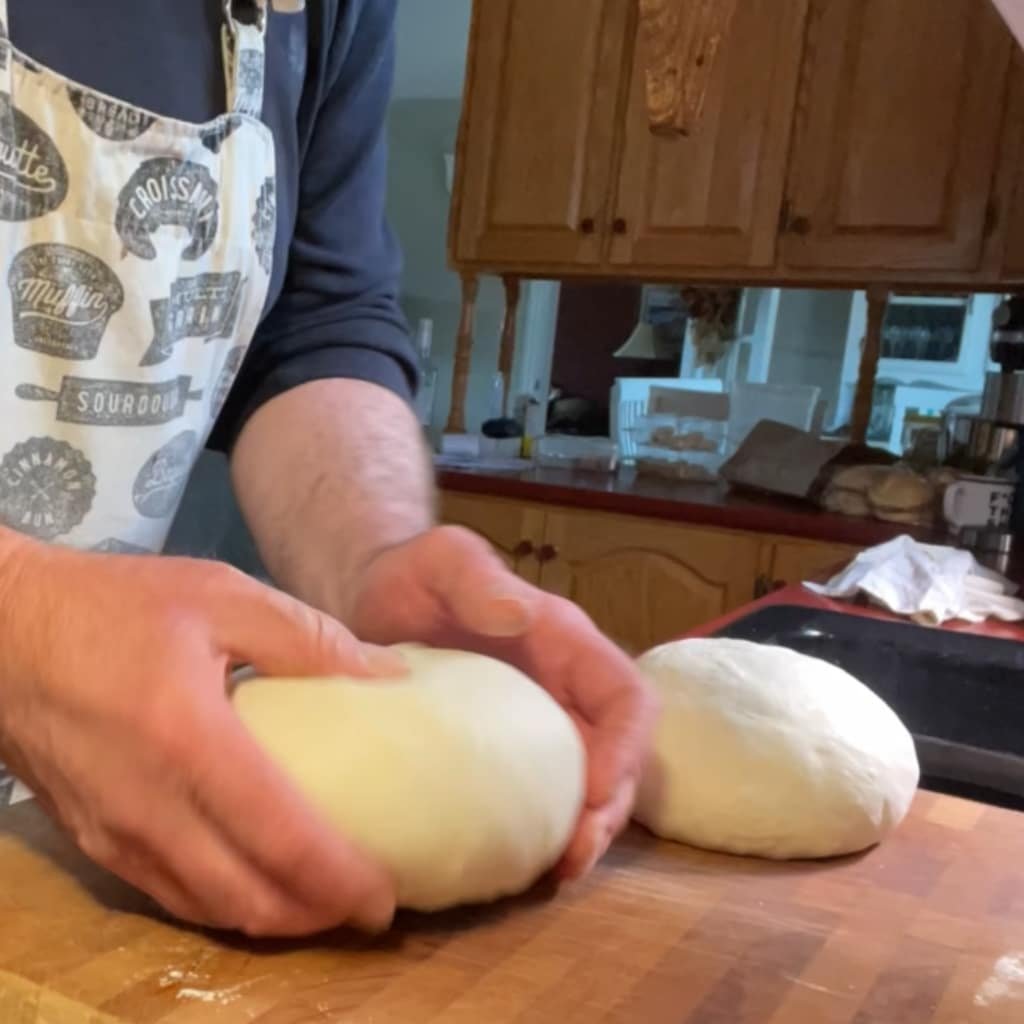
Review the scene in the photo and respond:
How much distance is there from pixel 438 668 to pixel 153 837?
0.16m

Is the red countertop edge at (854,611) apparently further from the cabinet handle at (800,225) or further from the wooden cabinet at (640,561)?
the cabinet handle at (800,225)

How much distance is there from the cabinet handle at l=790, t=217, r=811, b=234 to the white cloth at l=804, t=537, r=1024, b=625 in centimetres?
105

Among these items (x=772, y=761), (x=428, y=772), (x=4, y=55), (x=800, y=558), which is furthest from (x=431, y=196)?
(x=428, y=772)

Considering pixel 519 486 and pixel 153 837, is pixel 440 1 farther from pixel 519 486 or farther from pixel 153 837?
pixel 153 837

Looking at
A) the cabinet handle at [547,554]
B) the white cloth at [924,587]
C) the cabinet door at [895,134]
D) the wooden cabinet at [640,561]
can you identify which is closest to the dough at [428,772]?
the white cloth at [924,587]

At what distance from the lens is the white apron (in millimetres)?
696

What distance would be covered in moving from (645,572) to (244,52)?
1.49m

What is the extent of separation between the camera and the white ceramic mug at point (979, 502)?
1944 mm

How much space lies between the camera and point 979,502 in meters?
1.94

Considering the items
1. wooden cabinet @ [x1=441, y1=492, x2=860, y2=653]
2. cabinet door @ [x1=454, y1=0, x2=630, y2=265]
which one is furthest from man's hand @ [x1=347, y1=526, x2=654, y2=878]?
cabinet door @ [x1=454, y1=0, x2=630, y2=265]

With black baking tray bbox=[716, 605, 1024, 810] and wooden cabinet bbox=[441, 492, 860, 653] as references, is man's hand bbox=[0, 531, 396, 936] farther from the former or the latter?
wooden cabinet bbox=[441, 492, 860, 653]

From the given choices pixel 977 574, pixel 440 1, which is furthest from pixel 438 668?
pixel 440 1

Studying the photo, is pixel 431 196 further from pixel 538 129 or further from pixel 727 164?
pixel 727 164

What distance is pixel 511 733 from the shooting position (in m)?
0.53
